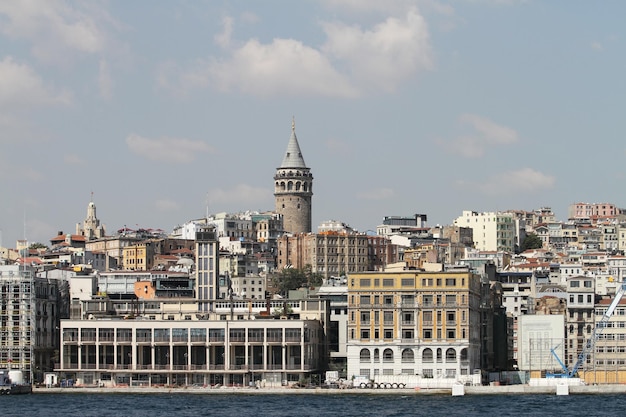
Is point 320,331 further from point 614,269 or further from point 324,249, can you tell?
point 324,249

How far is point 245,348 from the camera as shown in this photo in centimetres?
11162

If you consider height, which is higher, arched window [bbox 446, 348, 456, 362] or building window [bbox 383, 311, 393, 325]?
building window [bbox 383, 311, 393, 325]

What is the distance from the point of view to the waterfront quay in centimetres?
10800

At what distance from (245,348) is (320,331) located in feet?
30.4

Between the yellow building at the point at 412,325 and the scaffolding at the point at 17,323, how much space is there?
25705 millimetres

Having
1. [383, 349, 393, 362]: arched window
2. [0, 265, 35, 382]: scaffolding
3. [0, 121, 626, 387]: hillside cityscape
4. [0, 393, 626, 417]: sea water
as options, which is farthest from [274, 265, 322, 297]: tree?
[0, 393, 626, 417]: sea water

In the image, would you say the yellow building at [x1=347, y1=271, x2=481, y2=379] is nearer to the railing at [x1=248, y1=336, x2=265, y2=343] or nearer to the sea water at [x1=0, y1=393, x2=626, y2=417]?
the sea water at [x1=0, y1=393, x2=626, y2=417]

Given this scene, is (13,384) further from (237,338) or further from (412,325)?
(412,325)

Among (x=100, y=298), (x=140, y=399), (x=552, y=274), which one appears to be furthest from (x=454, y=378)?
(x=552, y=274)

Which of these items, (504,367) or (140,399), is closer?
(140,399)

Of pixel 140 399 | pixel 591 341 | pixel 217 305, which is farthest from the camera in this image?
pixel 217 305

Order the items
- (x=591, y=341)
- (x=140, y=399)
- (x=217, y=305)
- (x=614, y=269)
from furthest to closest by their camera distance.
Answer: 1. (x=614, y=269)
2. (x=217, y=305)
3. (x=591, y=341)
4. (x=140, y=399)

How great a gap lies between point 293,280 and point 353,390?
64.2m

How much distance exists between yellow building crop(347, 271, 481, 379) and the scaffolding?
84.3ft
